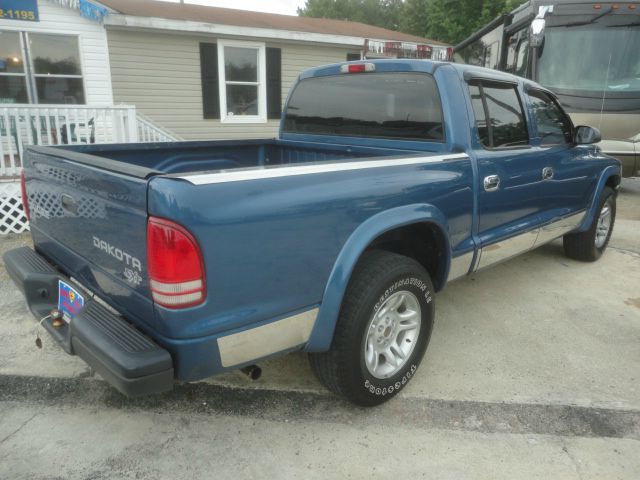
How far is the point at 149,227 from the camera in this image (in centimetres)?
177

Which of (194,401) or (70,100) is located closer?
(194,401)

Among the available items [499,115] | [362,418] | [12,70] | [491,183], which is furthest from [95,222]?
[12,70]

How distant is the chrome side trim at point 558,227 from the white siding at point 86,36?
787 cm

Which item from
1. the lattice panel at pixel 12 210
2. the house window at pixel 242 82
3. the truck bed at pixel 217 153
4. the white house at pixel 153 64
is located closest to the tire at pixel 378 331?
the truck bed at pixel 217 153

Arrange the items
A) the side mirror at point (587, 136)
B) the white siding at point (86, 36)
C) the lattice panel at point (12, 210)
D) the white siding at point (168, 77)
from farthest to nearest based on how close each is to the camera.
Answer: the white siding at point (168, 77)
the white siding at point (86, 36)
the lattice panel at point (12, 210)
the side mirror at point (587, 136)

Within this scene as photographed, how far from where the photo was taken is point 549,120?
13.0ft

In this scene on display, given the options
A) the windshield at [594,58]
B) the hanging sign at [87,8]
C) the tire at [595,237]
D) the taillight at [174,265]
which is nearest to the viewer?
the taillight at [174,265]

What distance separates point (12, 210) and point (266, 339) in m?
5.28

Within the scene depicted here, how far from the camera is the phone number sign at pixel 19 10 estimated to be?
8.40 m

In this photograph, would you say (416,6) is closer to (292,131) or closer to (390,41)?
(390,41)

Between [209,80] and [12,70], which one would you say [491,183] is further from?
[12,70]

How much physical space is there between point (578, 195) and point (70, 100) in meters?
8.87

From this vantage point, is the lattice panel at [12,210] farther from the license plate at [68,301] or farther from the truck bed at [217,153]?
the license plate at [68,301]

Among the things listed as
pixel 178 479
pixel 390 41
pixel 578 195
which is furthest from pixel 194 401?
pixel 390 41
